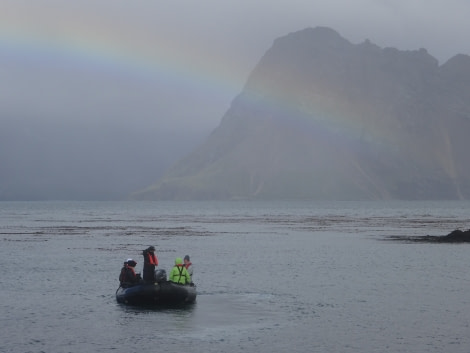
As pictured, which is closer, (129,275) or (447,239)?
(129,275)

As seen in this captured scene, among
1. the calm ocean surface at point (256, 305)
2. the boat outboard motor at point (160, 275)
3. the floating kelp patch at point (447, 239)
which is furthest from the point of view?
the floating kelp patch at point (447, 239)

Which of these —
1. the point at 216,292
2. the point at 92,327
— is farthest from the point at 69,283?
the point at 92,327

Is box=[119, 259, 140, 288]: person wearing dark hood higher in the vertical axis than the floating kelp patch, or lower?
lower

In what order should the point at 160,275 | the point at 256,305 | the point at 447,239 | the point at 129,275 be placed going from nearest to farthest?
the point at 160,275
the point at 256,305
the point at 129,275
the point at 447,239

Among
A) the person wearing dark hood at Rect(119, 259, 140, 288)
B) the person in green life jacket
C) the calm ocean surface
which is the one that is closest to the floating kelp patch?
the calm ocean surface

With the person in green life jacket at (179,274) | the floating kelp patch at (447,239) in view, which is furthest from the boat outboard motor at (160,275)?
the floating kelp patch at (447,239)

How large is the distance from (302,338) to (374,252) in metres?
48.5

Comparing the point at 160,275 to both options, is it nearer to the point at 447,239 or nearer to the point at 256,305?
the point at 256,305

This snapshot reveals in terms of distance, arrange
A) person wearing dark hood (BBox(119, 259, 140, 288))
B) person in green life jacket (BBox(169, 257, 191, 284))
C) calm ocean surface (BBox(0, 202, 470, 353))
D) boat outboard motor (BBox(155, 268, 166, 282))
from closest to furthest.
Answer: calm ocean surface (BBox(0, 202, 470, 353)) < boat outboard motor (BBox(155, 268, 166, 282)) < person in green life jacket (BBox(169, 257, 191, 284)) < person wearing dark hood (BBox(119, 259, 140, 288))

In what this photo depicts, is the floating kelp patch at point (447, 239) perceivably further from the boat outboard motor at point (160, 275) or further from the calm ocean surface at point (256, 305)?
the boat outboard motor at point (160, 275)

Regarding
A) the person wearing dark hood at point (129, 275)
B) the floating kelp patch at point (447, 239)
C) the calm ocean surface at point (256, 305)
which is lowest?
the calm ocean surface at point (256, 305)

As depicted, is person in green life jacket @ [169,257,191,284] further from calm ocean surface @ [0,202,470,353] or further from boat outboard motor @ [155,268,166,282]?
calm ocean surface @ [0,202,470,353]

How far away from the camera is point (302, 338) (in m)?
34.4

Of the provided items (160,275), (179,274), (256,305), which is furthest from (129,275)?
(256,305)
